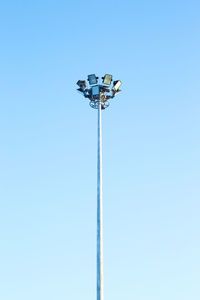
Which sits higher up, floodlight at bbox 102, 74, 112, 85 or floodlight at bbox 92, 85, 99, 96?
floodlight at bbox 102, 74, 112, 85

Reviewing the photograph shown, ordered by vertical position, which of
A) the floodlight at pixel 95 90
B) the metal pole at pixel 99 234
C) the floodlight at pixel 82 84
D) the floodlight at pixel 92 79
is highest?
the floodlight at pixel 92 79

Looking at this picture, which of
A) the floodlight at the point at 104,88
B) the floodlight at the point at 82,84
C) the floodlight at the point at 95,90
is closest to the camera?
the floodlight at the point at 95,90

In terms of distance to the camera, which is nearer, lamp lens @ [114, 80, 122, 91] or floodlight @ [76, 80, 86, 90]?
floodlight @ [76, 80, 86, 90]

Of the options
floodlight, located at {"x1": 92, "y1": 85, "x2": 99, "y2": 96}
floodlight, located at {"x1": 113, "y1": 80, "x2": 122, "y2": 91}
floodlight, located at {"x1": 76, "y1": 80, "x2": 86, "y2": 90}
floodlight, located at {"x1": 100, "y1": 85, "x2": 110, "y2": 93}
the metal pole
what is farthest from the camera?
floodlight, located at {"x1": 113, "y1": 80, "x2": 122, "y2": 91}

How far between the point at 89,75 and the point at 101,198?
1028 centimetres

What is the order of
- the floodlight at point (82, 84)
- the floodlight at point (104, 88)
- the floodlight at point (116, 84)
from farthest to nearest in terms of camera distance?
the floodlight at point (116, 84) → the floodlight at point (104, 88) → the floodlight at point (82, 84)

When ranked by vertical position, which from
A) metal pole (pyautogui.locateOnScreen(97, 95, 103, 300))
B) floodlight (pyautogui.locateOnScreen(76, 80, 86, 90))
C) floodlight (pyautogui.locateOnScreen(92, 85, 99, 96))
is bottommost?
metal pole (pyautogui.locateOnScreen(97, 95, 103, 300))

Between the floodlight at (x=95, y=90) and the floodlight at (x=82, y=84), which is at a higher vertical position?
the floodlight at (x=82, y=84)

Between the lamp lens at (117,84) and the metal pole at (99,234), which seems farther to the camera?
the lamp lens at (117,84)

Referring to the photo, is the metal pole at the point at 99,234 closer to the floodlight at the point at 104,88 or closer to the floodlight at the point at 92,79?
the floodlight at the point at 104,88

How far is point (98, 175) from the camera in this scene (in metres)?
36.3

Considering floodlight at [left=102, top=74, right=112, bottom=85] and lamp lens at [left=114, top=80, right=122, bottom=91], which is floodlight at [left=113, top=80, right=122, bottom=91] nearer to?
lamp lens at [left=114, top=80, right=122, bottom=91]

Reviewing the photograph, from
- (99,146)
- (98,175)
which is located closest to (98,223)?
(98,175)

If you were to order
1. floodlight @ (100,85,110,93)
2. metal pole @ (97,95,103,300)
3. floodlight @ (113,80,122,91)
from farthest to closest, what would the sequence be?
floodlight @ (113,80,122,91) → floodlight @ (100,85,110,93) → metal pole @ (97,95,103,300)
